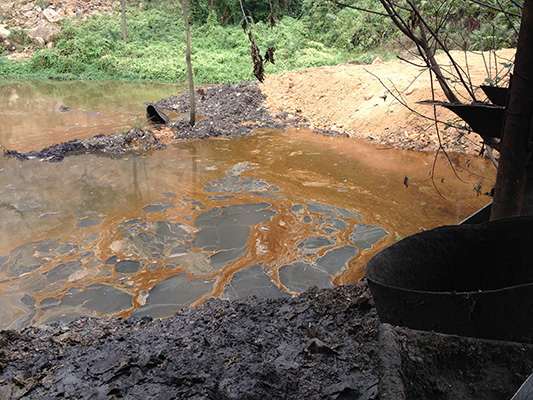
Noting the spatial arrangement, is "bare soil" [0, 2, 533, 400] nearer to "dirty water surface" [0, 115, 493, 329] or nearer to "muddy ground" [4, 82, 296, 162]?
"dirty water surface" [0, 115, 493, 329]

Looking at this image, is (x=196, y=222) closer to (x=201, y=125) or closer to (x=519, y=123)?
(x=519, y=123)

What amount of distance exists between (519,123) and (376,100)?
10350mm

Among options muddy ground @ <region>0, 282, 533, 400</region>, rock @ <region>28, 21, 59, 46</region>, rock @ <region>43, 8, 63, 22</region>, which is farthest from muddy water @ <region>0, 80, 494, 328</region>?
rock @ <region>43, 8, 63, 22</region>

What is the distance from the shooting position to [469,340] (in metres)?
1.71

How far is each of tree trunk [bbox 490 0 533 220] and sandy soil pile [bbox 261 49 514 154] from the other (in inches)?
276

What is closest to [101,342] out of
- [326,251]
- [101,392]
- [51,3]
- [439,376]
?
[101,392]

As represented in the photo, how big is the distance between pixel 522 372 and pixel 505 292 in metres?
0.31

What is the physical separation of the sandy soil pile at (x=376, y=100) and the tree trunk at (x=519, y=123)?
7.00 metres

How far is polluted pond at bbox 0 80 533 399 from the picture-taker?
229 centimetres

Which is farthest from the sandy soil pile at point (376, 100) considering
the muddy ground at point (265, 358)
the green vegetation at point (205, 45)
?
the muddy ground at point (265, 358)

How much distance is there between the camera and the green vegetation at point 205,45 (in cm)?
2155

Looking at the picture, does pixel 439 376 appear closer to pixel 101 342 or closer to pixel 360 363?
pixel 360 363

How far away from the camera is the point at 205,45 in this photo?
26.4 meters

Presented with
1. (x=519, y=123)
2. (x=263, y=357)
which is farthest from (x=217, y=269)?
(x=519, y=123)
